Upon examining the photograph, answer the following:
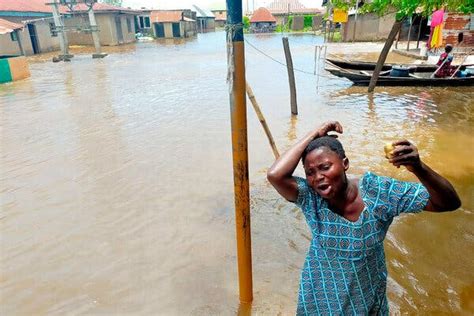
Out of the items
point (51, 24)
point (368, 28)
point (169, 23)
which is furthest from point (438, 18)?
point (169, 23)

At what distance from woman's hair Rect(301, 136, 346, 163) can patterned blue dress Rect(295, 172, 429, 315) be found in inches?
5.3

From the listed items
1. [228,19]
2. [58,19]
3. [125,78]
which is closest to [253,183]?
[228,19]

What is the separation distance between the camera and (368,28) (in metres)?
32.5

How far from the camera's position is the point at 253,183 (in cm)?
567

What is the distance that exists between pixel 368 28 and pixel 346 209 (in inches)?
1369

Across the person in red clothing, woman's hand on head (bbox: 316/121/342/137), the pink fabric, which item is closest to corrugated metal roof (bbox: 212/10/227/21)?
the pink fabric

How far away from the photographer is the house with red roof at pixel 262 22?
55.8m

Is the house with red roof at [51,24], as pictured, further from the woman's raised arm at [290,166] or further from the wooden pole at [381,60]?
the woman's raised arm at [290,166]

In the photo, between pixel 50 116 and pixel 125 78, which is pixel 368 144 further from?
pixel 125 78

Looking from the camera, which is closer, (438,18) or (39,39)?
(438,18)

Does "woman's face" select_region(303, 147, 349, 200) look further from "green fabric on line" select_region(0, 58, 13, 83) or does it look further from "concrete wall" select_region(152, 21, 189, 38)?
"concrete wall" select_region(152, 21, 189, 38)

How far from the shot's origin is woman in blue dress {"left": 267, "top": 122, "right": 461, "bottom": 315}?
57.3 inches

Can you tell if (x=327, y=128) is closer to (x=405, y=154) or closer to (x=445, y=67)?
(x=405, y=154)

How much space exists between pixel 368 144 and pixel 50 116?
8088 millimetres
